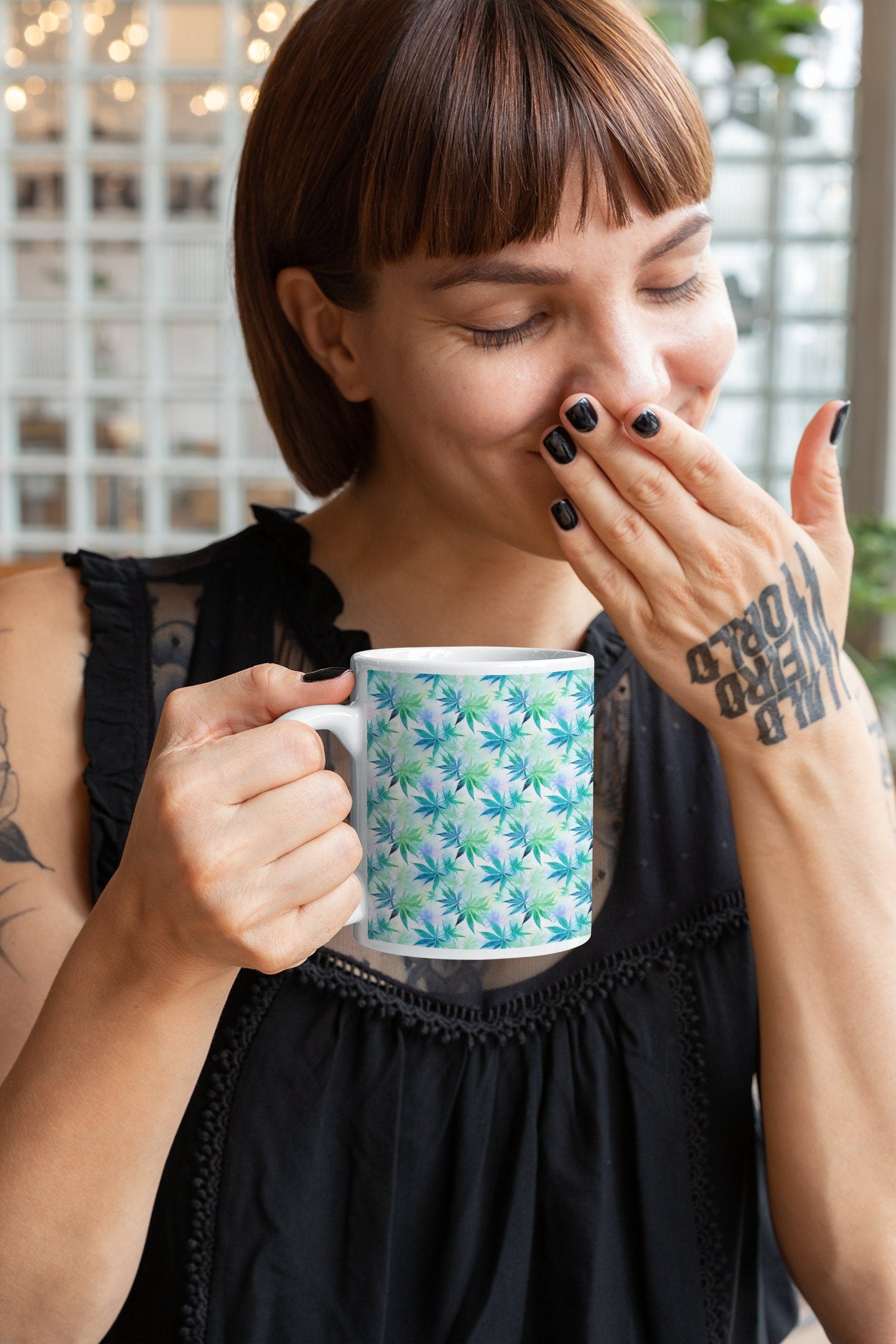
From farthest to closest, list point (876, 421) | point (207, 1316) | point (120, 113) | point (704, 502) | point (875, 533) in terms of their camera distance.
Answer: point (120, 113) < point (876, 421) < point (875, 533) < point (207, 1316) < point (704, 502)

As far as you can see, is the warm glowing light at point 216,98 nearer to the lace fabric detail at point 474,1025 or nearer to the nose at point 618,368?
the nose at point 618,368

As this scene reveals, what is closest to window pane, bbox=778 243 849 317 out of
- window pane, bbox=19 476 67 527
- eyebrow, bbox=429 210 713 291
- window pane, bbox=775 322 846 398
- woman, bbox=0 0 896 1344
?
window pane, bbox=775 322 846 398

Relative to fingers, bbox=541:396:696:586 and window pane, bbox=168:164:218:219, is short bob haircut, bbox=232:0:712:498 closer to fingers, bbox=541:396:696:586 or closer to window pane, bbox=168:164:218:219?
fingers, bbox=541:396:696:586

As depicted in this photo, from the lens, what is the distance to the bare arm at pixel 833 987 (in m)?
0.83

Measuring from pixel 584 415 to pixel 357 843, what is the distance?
0.33 m

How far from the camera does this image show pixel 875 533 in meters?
2.74

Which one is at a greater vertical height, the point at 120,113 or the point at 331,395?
the point at 120,113

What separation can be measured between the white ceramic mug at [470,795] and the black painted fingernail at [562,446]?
19 centimetres

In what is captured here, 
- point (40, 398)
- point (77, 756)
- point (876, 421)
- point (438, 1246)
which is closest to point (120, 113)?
point (40, 398)

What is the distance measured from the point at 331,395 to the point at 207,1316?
78 cm

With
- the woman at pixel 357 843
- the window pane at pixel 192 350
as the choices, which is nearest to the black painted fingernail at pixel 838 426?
the woman at pixel 357 843

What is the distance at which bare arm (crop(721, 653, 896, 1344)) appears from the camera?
826 mm

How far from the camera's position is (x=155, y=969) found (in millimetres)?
673

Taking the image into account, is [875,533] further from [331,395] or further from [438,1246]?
[438,1246]
